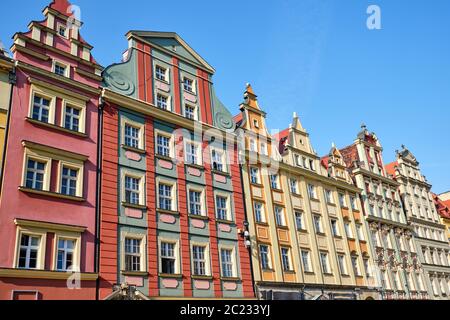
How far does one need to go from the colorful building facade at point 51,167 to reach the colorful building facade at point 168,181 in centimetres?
90

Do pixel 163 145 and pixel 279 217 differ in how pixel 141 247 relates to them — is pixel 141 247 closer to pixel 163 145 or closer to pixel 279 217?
pixel 163 145

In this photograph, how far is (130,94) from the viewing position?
77.3 feet

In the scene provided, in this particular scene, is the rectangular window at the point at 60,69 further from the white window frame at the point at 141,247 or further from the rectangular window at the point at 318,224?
the rectangular window at the point at 318,224

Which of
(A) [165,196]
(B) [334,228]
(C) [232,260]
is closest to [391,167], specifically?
(B) [334,228]

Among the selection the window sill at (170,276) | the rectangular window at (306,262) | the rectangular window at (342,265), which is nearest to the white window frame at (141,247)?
the window sill at (170,276)

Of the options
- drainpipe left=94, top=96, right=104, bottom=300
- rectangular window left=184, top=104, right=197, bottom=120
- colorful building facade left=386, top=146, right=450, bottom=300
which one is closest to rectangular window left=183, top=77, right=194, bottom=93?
rectangular window left=184, top=104, right=197, bottom=120

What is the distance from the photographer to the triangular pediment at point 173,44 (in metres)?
26.0

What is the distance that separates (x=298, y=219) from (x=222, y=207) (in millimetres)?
7253

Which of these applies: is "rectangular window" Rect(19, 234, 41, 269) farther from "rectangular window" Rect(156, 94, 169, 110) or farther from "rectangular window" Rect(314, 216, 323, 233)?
"rectangular window" Rect(314, 216, 323, 233)

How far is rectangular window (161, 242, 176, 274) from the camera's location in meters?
21.1

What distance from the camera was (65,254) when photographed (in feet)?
58.9
